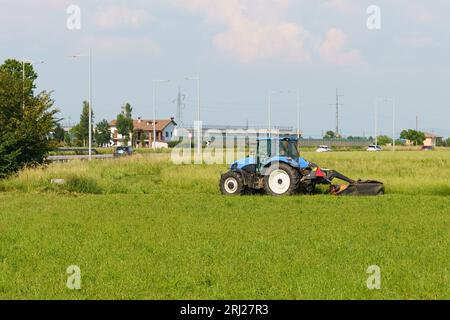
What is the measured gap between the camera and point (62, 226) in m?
14.6

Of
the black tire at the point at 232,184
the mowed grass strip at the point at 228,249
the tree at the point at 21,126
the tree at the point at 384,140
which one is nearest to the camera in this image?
the mowed grass strip at the point at 228,249

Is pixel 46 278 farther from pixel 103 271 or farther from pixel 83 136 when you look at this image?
pixel 83 136

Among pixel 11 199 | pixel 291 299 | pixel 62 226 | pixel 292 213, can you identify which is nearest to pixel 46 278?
pixel 291 299

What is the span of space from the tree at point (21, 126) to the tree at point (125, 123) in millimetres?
78104

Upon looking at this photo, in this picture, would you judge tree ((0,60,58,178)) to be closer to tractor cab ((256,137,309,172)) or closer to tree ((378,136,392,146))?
tractor cab ((256,137,309,172))

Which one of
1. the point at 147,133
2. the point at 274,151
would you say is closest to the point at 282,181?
the point at 274,151

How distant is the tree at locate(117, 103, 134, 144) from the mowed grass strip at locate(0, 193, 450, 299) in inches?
3643

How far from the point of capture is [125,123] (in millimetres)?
111000

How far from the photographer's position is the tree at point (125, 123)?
363ft

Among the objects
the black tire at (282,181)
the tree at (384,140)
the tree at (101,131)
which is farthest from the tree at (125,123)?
the black tire at (282,181)

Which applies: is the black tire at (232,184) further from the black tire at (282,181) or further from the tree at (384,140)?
the tree at (384,140)

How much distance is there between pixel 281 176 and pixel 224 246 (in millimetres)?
10489

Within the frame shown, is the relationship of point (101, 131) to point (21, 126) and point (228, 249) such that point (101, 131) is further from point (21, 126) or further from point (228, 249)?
point (228, 249)
